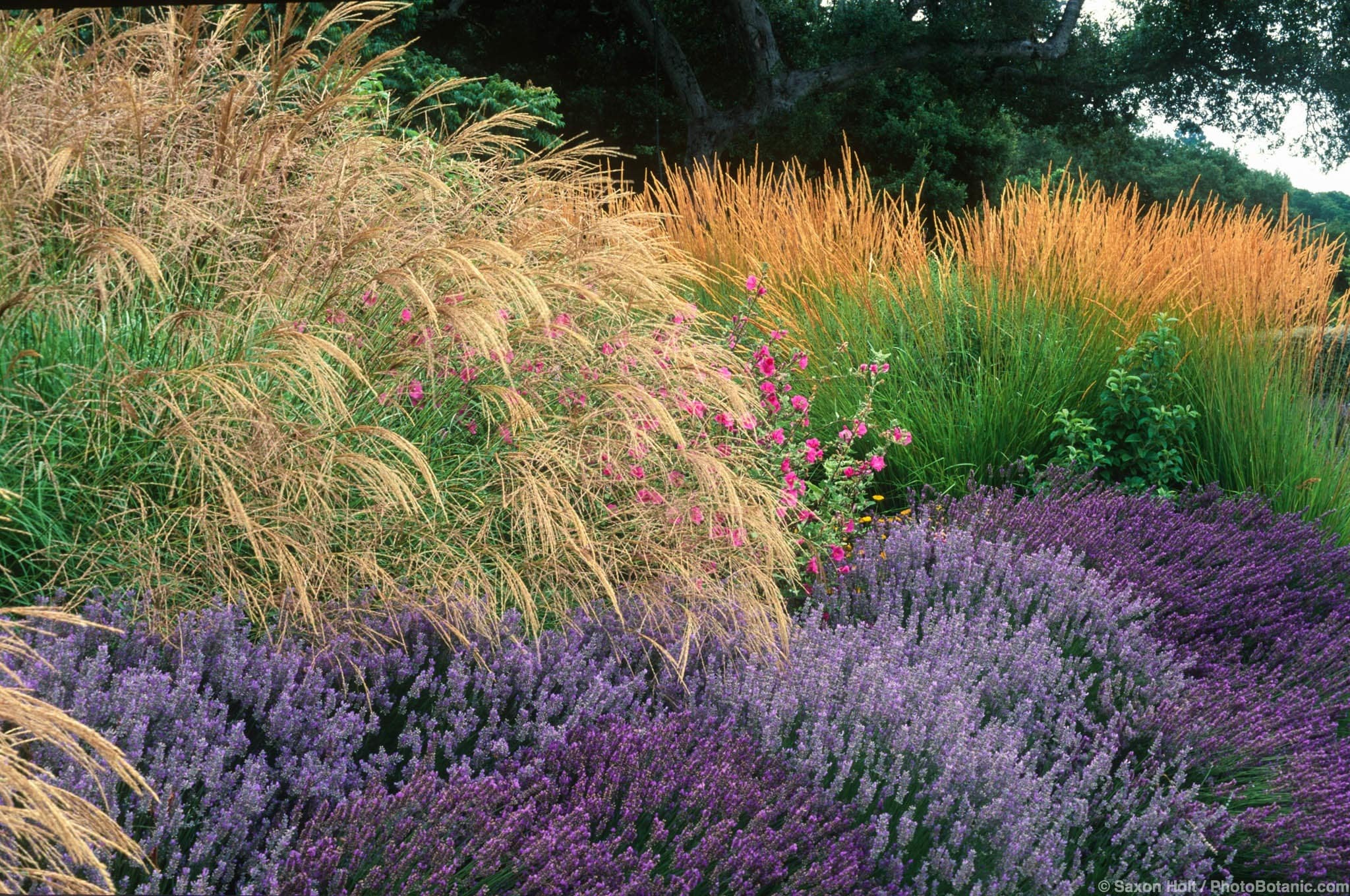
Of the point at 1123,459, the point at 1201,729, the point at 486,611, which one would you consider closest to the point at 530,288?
the point at 486,611

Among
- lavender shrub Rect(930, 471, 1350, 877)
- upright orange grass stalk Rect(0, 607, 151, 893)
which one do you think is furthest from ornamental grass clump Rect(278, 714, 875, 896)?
lavender shrub Rect(930, 471, 1350, 877)

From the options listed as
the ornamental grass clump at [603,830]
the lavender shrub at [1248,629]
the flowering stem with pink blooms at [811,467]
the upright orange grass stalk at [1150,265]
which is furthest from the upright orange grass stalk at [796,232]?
the ornamental grass clump at [603,830]

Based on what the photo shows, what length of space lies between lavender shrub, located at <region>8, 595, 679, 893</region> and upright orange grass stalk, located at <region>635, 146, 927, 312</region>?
2.98 metres

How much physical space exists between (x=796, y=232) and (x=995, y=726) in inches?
145

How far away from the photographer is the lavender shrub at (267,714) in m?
1.83

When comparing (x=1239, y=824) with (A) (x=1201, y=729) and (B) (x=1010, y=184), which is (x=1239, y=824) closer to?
(A) (x=1201, y=729)

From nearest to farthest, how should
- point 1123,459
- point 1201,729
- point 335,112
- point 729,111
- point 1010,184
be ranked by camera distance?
point 1201,729 → point 335,112 → point 1123,459 → point 1010,184 → point 729,111

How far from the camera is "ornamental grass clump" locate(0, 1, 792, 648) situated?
104 inches

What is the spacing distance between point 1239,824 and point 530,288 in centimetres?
208

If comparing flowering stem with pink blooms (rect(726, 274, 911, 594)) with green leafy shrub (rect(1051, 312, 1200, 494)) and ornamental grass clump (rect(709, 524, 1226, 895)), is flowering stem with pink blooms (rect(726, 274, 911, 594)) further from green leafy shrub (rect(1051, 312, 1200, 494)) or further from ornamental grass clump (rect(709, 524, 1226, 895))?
green leafy shrub (rect(1051, 312, 1200, 494))

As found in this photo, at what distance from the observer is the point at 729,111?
1750cm

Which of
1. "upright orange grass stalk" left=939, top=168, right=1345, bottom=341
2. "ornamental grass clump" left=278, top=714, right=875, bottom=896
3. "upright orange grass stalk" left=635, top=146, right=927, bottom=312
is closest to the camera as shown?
"ornamental grass clump" left=278, top=714, right=875, bottom=896

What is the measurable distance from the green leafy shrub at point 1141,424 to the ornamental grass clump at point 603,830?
2.87 m

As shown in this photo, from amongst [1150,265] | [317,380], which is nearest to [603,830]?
[317,380]
